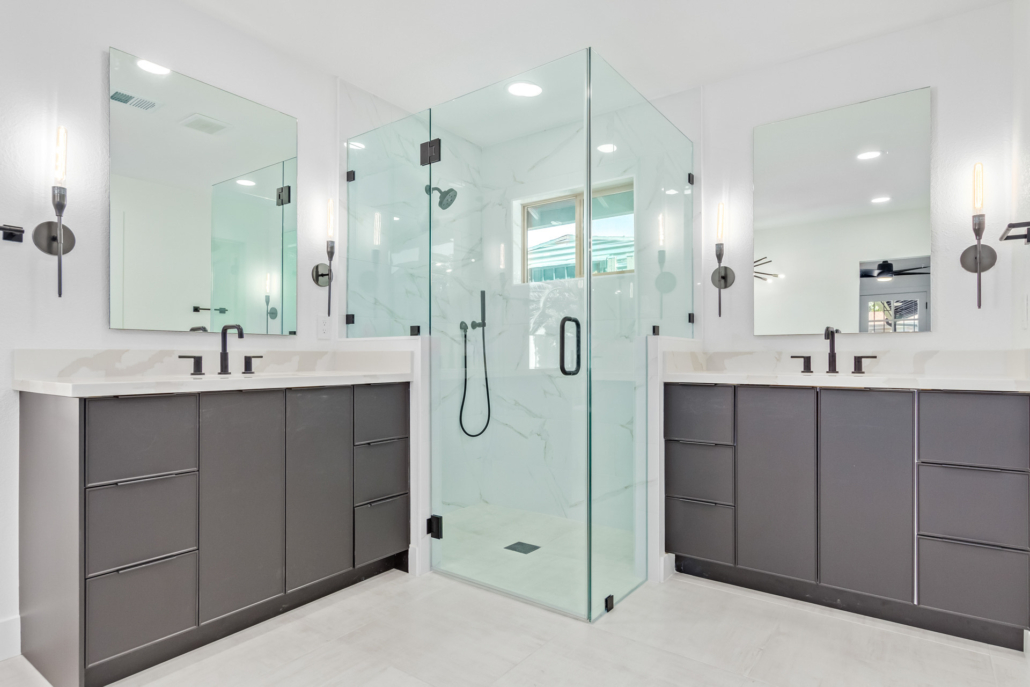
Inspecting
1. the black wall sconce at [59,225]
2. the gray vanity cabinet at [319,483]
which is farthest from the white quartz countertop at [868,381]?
the black wall sconce at [59,225]

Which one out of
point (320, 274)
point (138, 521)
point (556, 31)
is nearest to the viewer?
point (138, 521)

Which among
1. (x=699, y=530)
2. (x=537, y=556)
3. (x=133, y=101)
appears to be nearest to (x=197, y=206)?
(x=133, y=101)

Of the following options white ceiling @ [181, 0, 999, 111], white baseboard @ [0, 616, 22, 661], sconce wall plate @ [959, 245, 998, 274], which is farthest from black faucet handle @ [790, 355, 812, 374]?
white baseboard @ [0, 616, 22, 661]

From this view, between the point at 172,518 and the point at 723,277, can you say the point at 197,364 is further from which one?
the point at 723,277

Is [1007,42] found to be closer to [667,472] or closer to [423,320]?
[667,472]

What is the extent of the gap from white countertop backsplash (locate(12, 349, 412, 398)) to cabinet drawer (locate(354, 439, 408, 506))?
310mm

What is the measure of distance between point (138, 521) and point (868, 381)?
261 centimetres

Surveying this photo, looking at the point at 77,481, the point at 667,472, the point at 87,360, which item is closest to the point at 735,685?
the point at 667,472

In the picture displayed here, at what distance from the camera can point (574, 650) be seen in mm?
1943

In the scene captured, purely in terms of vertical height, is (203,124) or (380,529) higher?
(203,124)

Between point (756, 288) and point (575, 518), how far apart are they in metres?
1.52

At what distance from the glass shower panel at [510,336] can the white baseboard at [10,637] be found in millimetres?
1519

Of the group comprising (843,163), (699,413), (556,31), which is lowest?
(699,413)

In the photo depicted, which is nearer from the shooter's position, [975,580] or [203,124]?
[975,580]
